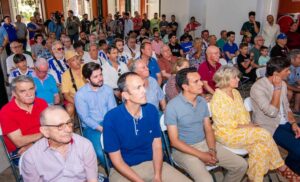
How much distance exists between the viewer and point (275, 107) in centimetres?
300

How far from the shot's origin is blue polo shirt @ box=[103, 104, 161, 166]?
2254 millimetres

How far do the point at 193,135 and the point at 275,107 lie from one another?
3.32ft

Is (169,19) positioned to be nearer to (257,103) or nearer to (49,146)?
(257,103)

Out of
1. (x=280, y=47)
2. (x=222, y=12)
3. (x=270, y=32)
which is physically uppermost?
(x=222, y=12)

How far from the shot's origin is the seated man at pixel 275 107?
2.99 meters

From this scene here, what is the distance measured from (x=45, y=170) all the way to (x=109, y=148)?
19.7 inches

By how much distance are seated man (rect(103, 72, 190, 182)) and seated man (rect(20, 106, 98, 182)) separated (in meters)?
0.24

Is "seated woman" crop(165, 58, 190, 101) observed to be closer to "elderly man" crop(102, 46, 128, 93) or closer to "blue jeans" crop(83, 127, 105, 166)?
"elderly man" crop(102, 46, 128, 93)

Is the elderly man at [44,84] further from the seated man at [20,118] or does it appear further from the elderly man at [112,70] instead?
the seated man at [20,118]

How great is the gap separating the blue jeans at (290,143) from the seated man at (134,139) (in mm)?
1351

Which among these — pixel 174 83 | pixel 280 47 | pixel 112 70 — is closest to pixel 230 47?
pixel 280 47

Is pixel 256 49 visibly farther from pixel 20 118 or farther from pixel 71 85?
pixel 20 118

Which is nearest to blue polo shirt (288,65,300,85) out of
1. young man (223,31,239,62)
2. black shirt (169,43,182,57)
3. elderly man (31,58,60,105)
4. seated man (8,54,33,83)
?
young man (223,31,239,62)

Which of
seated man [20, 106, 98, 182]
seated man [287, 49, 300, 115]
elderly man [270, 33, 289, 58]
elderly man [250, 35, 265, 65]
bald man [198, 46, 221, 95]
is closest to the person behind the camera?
seated man [20, 106, 98, 182]
